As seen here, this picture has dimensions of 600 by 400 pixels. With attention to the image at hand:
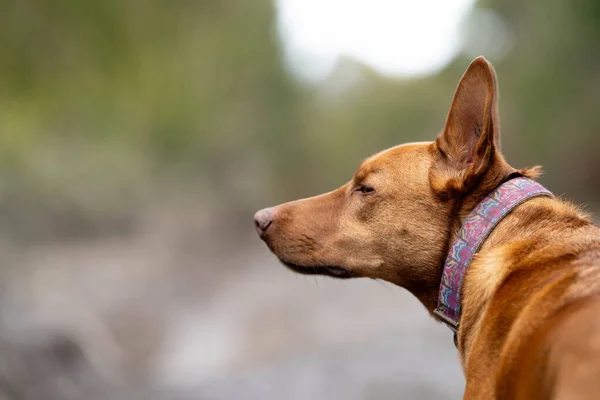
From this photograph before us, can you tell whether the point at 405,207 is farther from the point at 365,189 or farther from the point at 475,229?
the point at 475,229

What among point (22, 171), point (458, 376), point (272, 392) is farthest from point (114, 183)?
point (458, 376)

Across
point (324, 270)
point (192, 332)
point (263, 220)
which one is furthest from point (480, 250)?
point (192, 332)

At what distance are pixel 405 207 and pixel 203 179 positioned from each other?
1114 centimetres

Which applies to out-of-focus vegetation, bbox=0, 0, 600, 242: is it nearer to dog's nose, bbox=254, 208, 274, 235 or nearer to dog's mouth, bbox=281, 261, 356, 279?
dog's nose, bbox=254, 208, 274, 235

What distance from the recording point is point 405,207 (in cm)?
290

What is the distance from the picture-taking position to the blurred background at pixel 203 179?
7039 millimetres

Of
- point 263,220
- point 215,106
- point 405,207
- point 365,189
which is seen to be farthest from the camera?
point 215,106

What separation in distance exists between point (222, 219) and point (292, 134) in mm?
3333

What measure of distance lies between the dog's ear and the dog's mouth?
68 centimetres

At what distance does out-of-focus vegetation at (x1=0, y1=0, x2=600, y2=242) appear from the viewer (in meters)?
8.52

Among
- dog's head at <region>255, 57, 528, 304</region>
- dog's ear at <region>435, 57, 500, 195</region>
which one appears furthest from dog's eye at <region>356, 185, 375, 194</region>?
dog's ear at <region>435, 57, 500, 195</region>

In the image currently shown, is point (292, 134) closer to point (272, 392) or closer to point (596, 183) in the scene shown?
point (596, 183)

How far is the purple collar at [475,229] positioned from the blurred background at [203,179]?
97 centimetres

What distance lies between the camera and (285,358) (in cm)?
782
